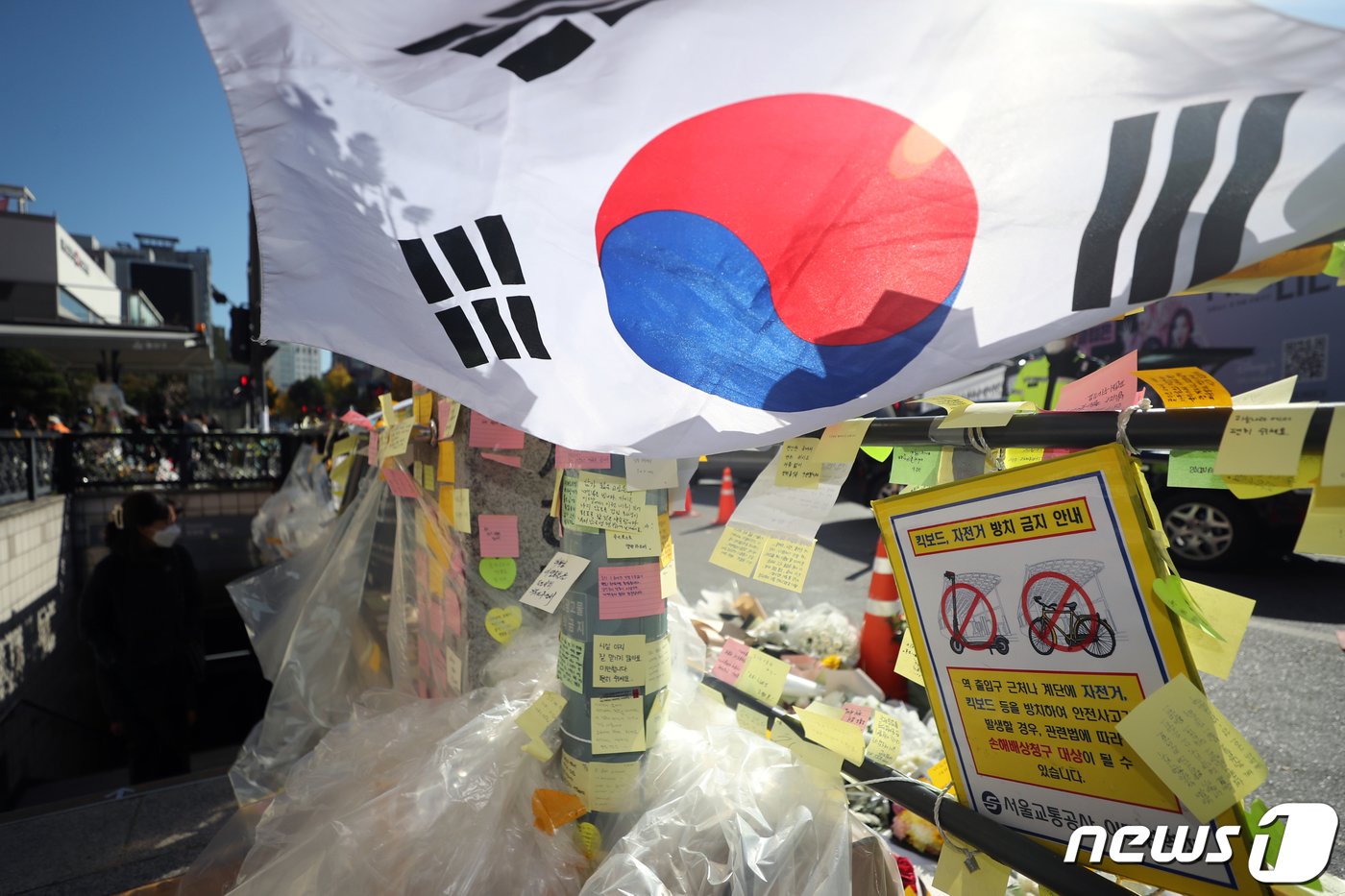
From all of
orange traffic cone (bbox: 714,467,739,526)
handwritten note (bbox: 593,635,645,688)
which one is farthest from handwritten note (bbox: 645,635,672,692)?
orange traffic cone (bbox: 714,467,739,526)

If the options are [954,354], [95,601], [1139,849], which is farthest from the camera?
[95,601]

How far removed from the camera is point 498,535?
245 centimetres

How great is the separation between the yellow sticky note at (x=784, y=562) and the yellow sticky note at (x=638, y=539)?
0.30 meters

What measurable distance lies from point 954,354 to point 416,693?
2.67 m

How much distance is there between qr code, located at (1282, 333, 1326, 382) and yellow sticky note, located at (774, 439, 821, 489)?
467 inches

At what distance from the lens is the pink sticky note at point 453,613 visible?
96.1 inches

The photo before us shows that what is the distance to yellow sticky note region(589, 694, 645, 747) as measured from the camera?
5.40 feet

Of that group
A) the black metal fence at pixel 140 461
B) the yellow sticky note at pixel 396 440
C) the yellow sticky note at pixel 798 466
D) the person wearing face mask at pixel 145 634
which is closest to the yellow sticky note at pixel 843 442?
the yellow sticky note at pixel 798 466

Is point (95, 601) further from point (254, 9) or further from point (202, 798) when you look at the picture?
point (254, 9)

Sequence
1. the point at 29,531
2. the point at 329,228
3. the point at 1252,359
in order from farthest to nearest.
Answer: the point at 1252,359 → the point at 29,531 → the point at 329,228

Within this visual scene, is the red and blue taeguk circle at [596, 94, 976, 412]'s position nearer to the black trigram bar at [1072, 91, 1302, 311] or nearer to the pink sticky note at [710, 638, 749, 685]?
the black trigram bar at [1072, 91, 1302, 311]

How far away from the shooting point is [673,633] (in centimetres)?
227

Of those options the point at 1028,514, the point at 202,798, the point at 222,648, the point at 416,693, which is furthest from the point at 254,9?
the point at 222,648

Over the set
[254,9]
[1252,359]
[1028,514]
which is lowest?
[1028,514]
